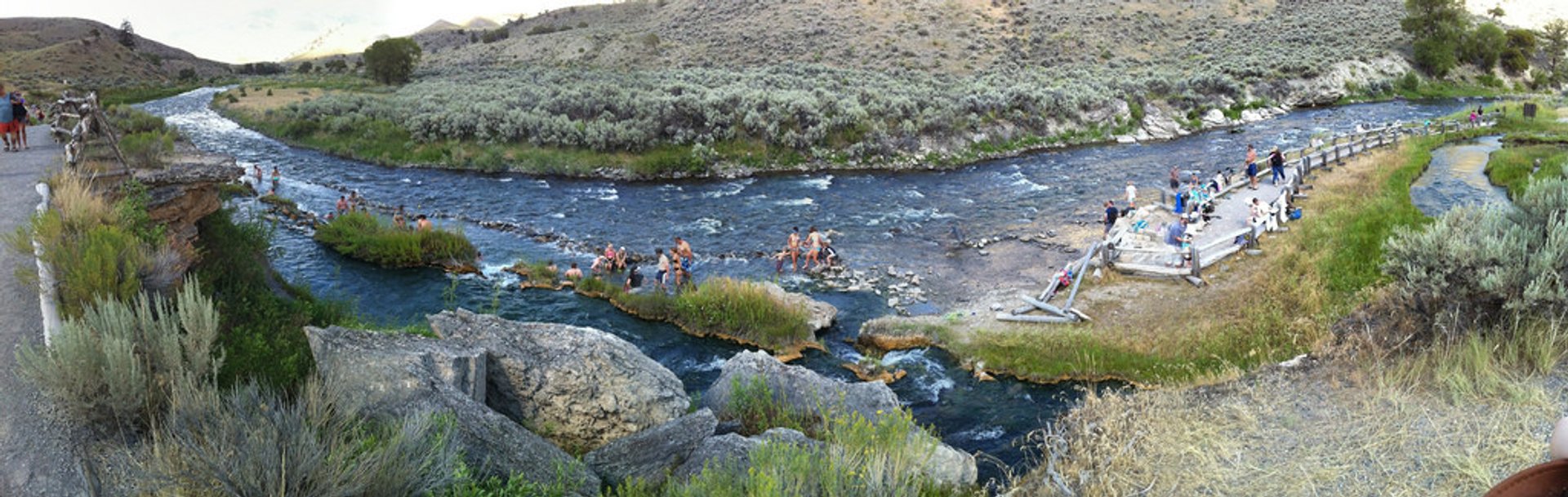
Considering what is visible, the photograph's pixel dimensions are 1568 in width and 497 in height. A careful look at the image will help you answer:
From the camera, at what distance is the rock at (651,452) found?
897 cm

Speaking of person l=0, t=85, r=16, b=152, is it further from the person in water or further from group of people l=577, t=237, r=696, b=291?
the person in water

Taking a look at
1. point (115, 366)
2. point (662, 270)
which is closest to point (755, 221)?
point (662, 270)

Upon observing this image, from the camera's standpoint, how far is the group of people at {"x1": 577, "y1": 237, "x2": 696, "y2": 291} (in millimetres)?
22453

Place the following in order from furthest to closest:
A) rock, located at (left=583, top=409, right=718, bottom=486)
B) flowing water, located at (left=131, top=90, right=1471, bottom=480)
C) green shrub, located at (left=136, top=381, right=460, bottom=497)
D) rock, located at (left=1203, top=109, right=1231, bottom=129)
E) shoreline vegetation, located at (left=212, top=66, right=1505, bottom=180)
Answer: rock, located at (left=1203, top=109, right=1231, bottom=129)
shoreline vegetation, located at (left=212, top=66, right=1505, bottom=180)
flowing water, located at (left=131, top=90, right=1471, bottom=480)
rock, located at (left=583, top=409, right=718, bottom=486)
green shrub, located at (left=136, top=381, right=460, bottom=497)

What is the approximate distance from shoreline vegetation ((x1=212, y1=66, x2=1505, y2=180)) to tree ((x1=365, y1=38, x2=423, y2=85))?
2279 cm

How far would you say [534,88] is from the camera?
5619 cm

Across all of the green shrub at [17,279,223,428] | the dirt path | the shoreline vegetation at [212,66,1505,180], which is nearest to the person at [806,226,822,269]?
the shoreline vegetation at [212,66,1505,180]

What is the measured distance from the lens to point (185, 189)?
14914 millimetres

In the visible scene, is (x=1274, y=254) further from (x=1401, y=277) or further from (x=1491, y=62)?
(x=1491, y=62)

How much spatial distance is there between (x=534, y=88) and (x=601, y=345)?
4895cm

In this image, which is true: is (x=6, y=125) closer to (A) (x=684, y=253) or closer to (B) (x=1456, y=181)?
(A) (x=684, y=253)

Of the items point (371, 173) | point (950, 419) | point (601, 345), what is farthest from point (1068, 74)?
point (601, 345)

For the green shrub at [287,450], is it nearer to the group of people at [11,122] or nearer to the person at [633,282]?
the person at [633,282]

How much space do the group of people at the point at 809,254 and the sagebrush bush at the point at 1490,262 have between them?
582 inches
